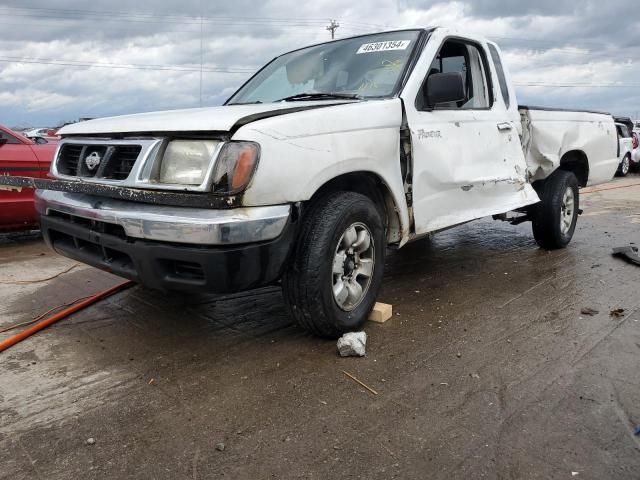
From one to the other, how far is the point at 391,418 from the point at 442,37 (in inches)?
111

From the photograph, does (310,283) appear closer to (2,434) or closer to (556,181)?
(2,434)

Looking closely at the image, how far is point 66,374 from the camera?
3.04 metres

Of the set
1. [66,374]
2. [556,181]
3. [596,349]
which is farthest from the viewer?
[556,181]

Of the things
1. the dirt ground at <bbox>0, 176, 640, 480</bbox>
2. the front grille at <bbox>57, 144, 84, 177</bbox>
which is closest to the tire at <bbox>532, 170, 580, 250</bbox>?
the dirt ground at <bbox>0, 176, 640, 480</bbox>

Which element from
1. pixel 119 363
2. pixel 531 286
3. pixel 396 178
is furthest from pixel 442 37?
pixel 119 363

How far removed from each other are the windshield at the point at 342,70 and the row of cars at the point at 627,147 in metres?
14.3

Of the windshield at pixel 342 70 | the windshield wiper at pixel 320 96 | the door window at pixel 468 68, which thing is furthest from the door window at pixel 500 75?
the windshield wiper at pixel 320 96

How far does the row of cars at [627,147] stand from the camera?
16.6 m

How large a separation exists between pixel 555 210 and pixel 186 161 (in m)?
4.07

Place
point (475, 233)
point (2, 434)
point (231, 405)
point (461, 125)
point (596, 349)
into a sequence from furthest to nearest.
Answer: point (475, 233), point (461, 125), point (596, 349), point (231, 405), point (2, 434)

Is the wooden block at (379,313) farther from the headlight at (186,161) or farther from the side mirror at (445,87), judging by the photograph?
the headlight at (186,161)

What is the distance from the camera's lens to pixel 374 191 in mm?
3596

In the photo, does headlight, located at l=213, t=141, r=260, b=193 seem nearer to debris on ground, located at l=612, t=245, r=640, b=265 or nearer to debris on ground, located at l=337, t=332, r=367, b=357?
debris on ground, located at l=337, t=332, r=367, b=357

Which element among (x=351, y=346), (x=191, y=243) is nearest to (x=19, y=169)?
(x=191, y=243)
